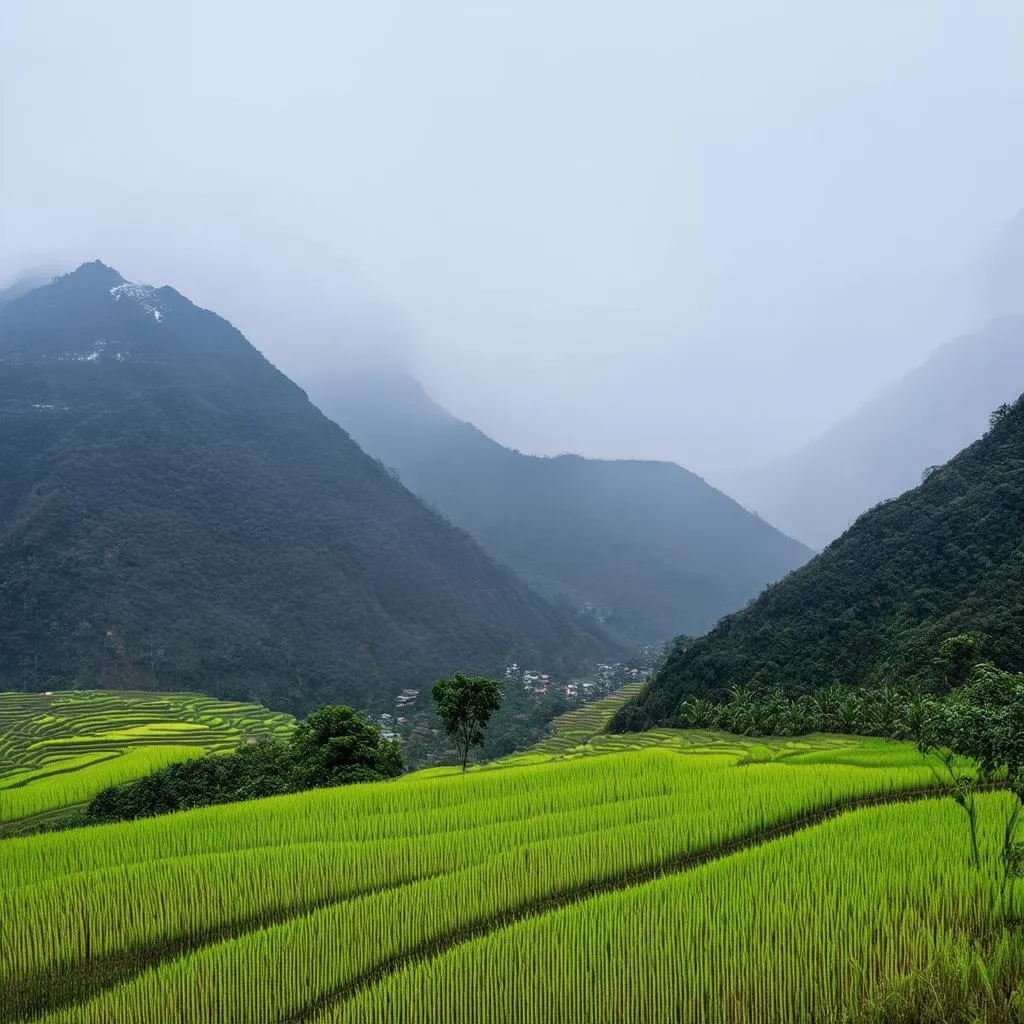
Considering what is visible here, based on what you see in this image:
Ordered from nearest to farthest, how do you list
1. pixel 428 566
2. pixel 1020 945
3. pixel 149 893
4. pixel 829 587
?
1. pixel 1020 945
2. pixel 149 893
3. pixel 829 587
4. pixel 428 566

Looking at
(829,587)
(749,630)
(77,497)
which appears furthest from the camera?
(77,497)

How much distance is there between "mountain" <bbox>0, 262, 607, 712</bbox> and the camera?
61.9 metres

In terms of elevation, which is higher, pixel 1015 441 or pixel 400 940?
pixel 1015 441

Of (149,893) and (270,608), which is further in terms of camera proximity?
(270,608)

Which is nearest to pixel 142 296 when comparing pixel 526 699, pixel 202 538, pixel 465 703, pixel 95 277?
pixel 95 277

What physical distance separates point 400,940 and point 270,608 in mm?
76226

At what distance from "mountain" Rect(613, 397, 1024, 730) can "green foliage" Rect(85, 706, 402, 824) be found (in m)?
26.3

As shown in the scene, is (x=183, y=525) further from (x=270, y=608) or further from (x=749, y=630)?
(x=749, y=630)

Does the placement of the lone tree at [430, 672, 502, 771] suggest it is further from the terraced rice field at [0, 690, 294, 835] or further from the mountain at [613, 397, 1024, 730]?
the mountain at [613, 397, 1024, 730]

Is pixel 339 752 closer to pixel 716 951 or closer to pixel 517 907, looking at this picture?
pixel 517 907

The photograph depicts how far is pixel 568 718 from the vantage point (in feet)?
197

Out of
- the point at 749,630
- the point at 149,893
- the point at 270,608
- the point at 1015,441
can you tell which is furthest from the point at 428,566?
the point at 149,893

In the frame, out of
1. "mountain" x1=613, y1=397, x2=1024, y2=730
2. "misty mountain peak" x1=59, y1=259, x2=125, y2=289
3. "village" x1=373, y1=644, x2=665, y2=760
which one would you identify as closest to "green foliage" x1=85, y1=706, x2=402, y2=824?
"village" x1=373, y1=644, x2=665, y2=760

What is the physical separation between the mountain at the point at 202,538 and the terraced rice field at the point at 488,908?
58.3 meters
